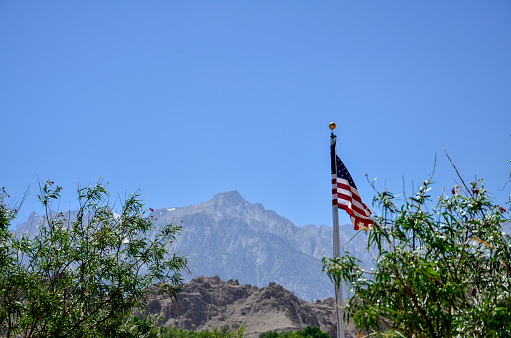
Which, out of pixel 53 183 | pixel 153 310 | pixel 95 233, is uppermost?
pixel 53 183

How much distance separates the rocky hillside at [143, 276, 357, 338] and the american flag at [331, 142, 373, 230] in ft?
475

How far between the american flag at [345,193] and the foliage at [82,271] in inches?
218

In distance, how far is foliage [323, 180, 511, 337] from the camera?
5.98 meters

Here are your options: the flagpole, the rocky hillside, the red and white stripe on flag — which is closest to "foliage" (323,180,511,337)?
the flagpole

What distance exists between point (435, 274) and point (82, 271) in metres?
10.1

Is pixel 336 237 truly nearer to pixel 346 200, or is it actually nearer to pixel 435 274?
pixel 346 200

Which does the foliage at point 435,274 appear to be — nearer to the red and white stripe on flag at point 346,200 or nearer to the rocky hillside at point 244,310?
the red and white stripe on flag at point 346,200

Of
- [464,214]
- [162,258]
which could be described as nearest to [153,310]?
[162,258]

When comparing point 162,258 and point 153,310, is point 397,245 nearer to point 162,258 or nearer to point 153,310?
point 162,258

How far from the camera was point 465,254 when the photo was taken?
21.3 feet

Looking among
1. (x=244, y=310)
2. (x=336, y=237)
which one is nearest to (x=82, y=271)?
(x=336, y=237)

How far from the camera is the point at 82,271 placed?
42.4 feet

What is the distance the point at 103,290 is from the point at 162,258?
219 cm

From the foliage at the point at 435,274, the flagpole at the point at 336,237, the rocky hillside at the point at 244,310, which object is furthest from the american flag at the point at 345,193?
the rocky hillside at the point at 244,310
